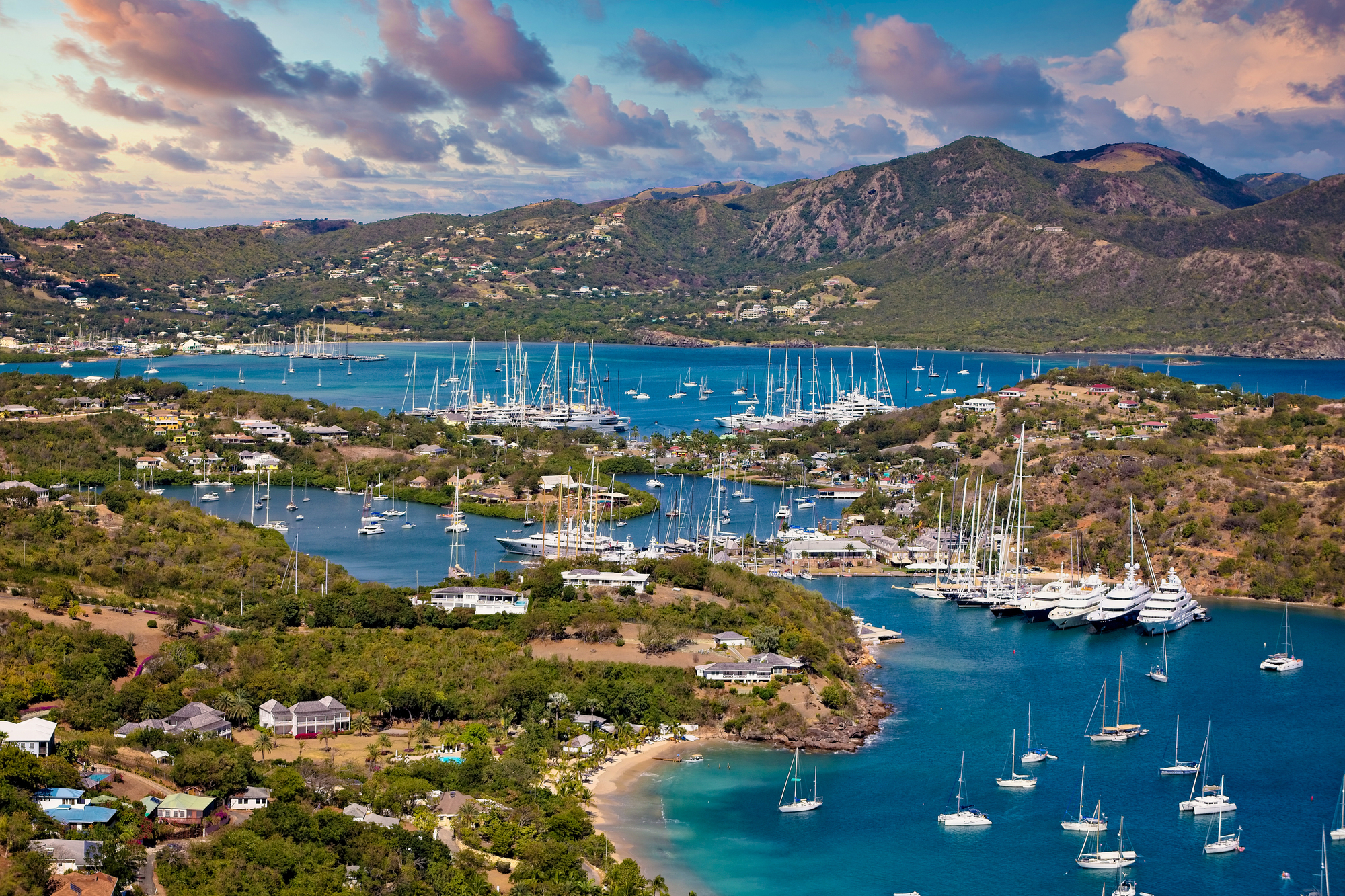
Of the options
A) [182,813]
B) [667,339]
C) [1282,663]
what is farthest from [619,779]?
[667,339]

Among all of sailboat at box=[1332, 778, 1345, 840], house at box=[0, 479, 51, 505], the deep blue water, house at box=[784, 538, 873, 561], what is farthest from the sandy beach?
the deep blue water

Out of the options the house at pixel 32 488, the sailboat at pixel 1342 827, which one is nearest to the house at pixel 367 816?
the sailboat at pixel 1342 827

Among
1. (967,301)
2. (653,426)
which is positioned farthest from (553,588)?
Answer: (967,301)

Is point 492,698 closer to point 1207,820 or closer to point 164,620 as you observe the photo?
point 164,620

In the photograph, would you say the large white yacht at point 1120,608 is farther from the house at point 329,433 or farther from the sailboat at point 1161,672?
the house at point 329,433

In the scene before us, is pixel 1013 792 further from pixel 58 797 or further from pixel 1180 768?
pixel 58 797

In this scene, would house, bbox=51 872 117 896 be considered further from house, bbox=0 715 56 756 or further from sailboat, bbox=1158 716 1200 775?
sailboat, bbox=1158 716 1200 775

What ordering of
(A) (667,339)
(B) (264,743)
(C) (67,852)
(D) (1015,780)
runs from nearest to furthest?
1. (C) (67,852)
2. (B) (264,743)
3. (D) (1015,780)
4. (A) (667,339)
